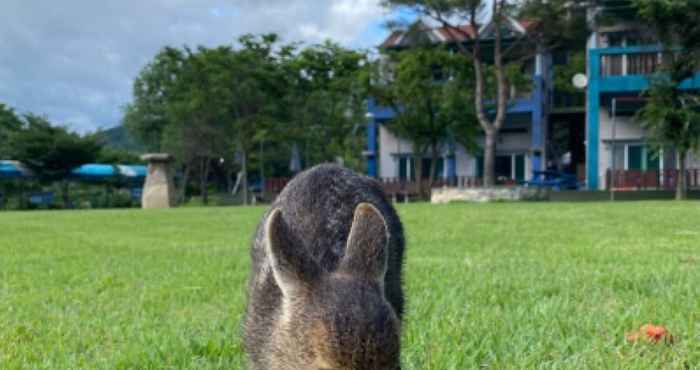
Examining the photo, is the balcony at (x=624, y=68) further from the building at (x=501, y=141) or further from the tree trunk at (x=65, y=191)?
the tree trunk at (x=65, y=191)

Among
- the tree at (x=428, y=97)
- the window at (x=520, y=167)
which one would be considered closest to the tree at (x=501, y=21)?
the tree at (x=428, y=97)

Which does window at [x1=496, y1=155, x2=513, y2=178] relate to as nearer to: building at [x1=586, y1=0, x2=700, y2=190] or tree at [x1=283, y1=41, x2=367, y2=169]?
building at [x1=586, y1=0, x2=700, y2=190]

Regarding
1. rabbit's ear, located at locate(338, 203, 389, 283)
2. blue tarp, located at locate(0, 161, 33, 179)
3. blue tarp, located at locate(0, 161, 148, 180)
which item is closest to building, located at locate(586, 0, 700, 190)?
blue tarp, located at locate(0, 161, 148, 180)

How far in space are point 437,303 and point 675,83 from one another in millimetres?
22212

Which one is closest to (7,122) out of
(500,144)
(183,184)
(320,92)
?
(183,184)

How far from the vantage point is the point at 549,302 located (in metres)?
4.30

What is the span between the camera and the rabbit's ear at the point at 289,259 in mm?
1666

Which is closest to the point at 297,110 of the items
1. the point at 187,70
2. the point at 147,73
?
the point at 187,70

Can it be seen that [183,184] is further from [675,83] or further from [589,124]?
[675,83]

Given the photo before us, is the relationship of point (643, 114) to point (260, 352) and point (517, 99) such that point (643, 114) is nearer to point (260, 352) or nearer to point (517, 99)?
point (517, 99)

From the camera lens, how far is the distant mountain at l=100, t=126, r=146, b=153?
5681 centimetres

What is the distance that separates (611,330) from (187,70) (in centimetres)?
3209

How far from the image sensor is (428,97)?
30.0 meters

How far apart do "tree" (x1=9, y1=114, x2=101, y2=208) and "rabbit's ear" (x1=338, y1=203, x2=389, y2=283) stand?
114 feet
